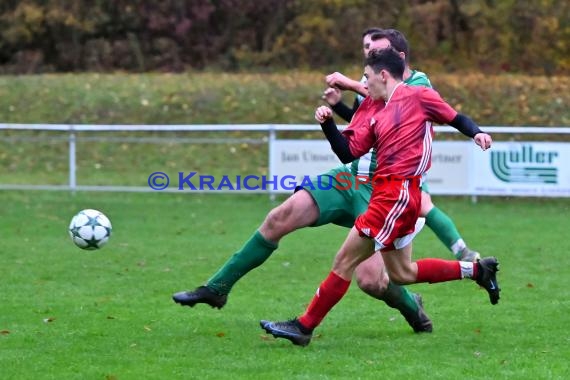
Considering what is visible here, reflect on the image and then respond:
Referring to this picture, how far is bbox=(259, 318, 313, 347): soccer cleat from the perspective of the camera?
618 centimetres

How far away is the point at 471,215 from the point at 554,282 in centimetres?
547

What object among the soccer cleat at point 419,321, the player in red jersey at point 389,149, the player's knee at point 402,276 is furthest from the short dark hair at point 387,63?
the soccer cleat at point 419,321

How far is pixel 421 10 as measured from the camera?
26297 millimetres

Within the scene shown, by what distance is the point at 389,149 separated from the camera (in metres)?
5.97

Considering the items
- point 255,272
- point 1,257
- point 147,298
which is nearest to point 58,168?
point 1,257

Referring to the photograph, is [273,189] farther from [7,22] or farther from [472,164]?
[7,22]

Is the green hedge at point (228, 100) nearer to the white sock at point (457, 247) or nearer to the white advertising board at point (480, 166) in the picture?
the white advertising board at point (480, 166)

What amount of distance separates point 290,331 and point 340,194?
89 cm

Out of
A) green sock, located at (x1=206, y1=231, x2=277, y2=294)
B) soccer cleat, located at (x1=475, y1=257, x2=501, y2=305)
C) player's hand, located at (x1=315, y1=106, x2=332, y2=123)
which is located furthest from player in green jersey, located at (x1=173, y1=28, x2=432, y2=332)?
player's hand, located at (x1=315, y1=106, x2=332, y2=123)

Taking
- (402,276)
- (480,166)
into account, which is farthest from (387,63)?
(480,166)

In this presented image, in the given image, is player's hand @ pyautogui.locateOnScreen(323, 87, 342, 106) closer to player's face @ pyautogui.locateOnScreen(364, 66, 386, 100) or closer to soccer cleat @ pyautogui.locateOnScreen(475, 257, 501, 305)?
player's face @ pyautogui.locateOnScreen(364, 66, 386, 100)

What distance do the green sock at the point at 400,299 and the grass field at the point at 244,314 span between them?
0.15 meters

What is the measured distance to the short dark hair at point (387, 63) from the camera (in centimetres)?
603

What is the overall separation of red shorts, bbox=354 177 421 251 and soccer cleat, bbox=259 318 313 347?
67cm
